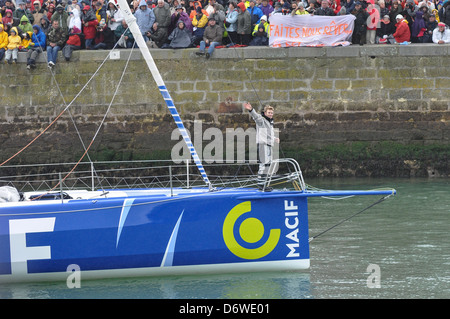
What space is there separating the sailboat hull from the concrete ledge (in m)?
8.66

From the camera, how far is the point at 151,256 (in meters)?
11.1

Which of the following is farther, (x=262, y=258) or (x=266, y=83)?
(x=266, y=83)

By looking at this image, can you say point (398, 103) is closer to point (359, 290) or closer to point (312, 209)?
point (312, 209)

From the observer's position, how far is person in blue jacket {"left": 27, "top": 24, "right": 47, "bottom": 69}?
1973 centimetres

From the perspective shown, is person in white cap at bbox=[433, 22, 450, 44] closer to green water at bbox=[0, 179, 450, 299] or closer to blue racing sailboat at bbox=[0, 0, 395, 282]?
green water at bbox=[0, 179, 450, 299]

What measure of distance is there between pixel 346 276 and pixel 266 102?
8.76 m

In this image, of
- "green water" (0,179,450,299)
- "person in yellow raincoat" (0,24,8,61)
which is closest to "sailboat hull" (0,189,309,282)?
"green water" (0,179,450,299)

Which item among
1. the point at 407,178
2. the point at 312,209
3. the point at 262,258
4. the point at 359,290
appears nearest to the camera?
the point at 359,290

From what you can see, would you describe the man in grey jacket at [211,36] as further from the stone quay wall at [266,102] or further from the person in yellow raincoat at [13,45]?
the person in yellow raincoat at [13,45]

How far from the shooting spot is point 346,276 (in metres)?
11.1

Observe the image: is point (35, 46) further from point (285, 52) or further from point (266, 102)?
point (285, 52)
